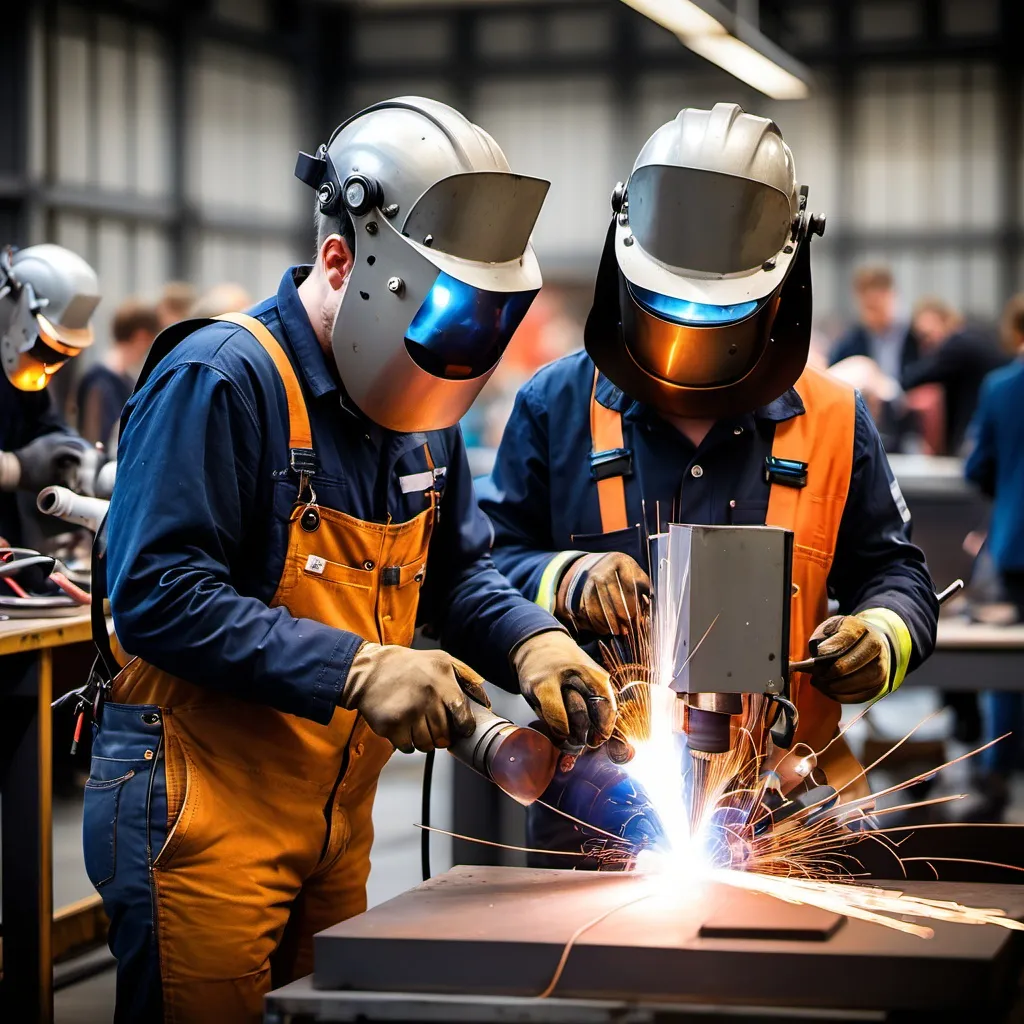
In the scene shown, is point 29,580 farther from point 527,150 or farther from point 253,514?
point 527,150

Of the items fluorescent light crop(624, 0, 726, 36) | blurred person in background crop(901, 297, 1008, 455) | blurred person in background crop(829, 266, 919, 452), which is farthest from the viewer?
blurred person in background crop(829, 266, 919, 452)

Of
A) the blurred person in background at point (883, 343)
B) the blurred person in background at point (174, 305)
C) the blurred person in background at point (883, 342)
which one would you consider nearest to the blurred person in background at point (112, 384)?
the blurred person in background at point (174, 305)

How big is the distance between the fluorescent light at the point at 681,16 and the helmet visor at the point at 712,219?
6.33 ft

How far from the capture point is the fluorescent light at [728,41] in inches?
166

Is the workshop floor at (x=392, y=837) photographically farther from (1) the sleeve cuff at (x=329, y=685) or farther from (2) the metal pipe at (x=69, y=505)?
(1) the sleeve cuff at (x=329, y=685)

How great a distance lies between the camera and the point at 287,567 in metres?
1.82

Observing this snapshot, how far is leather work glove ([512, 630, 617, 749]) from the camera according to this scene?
1860 millimetres

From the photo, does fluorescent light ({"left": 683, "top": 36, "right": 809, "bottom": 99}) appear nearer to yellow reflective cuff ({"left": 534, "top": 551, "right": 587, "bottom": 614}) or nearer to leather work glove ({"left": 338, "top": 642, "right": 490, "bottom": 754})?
yellow reflective cuff ({"left": 534, "top": 551, "right": 587, "bottom": 614})

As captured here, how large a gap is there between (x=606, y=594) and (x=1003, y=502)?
3.71 meters

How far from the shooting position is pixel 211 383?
1.75m

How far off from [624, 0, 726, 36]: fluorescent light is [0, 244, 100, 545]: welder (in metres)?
1.62

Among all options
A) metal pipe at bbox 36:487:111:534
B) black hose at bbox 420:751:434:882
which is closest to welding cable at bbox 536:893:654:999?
black hose at bbox 420:751:434:882

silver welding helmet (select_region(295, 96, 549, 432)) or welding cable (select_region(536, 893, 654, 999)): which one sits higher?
silver welding helmet (select_region(295, 96, 549, 432))

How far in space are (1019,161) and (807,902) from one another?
1156 cm
